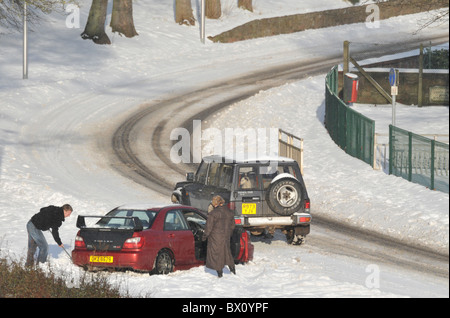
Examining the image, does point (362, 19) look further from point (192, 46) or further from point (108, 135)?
point (108, 135)

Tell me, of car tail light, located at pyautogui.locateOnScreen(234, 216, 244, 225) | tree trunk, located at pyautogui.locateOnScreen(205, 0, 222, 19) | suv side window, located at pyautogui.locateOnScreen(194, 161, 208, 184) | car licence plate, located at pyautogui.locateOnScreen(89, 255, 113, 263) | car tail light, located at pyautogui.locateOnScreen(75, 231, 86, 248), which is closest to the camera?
car licence plate, located at pyautogui.locateOnScreen(89, 255, 113, 263)

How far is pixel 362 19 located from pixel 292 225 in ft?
128

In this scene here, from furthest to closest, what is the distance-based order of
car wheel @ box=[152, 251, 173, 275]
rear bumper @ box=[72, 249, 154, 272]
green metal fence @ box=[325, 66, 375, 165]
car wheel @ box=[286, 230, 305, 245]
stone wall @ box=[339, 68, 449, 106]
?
1. stone wall @ box=[339, 68, 449, 106]
2. green metal fence @ box=[325, 66, 375, 165]
3. car wheel @ box=[286, 230, 305, 245]
4. car wheel @ box=[152, 251, 173, 275]
5. rear bumper @ box=[72, 249, 154, 272]

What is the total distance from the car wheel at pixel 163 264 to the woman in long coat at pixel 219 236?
2.65 feet

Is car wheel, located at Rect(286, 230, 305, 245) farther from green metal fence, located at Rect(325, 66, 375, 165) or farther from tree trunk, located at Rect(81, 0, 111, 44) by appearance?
tree trunk, located at Rect(81, 0, 111, 44)

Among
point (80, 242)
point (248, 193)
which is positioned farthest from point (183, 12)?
point (80, 242)

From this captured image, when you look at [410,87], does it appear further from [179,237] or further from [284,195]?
[179,237]

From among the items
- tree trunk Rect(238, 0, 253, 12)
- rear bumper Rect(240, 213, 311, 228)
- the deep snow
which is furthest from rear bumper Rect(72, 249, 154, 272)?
tree trunk Rect(238, 0, 253, 12)

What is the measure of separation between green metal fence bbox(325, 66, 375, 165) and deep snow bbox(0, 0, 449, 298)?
16.7 inches

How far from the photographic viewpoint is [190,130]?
105 ft

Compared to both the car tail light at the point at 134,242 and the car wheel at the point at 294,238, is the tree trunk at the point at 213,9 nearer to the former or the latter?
the car wheel at the point at 294,238

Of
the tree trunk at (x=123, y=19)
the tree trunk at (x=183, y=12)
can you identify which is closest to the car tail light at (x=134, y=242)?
the tree trunk at (x=123, y=19)

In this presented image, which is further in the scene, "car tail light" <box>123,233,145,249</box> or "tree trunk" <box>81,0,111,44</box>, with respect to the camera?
"tree trunk" <box>81,0,111,44</box>

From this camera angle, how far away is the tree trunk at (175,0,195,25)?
1901 inches
